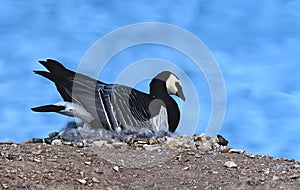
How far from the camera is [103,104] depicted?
7781 millimetres

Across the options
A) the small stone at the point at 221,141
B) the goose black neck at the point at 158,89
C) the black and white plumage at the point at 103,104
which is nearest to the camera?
the small stone at the point at 221,141

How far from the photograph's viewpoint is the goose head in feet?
26.9

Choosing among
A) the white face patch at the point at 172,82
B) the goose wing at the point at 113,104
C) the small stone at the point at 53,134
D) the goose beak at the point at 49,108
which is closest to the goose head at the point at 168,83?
the white face patch at the point at 172,82

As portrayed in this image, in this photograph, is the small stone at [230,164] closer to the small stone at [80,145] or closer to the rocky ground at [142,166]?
the rocky ground at [142,166]

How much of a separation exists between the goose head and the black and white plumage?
61 millimetres

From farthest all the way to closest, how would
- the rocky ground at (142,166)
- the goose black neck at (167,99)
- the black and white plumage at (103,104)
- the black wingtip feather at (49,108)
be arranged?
the goose black neck at (167,99) → the black and white plumage at (103,104) → the black wingtip feather at (49,108) → the rocky ground at (142,166)

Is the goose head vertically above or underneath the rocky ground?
above

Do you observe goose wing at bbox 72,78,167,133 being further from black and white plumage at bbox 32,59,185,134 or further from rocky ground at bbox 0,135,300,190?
rocky ground at bbox 0,135,300,190

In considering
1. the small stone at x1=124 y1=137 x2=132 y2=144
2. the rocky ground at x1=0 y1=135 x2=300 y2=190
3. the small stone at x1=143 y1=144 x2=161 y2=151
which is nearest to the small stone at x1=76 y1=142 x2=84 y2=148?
the rocky ground at x1=0 y1=135 x2=300 y2=190

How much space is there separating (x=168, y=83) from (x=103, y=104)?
1009 mm

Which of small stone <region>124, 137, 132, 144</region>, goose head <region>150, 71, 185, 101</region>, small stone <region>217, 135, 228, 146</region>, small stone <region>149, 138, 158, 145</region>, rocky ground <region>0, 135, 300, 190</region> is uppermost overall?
goose head <region>150, 71, 185, 101</region>

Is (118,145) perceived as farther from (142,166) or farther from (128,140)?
(142,166)

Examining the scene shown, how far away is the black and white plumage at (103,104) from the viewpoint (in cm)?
773

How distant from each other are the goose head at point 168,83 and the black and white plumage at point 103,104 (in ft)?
0.20
